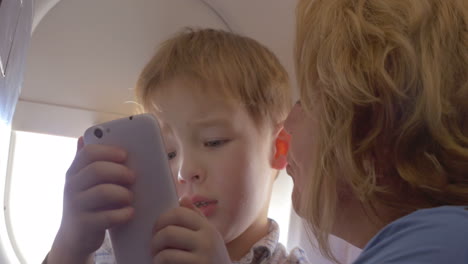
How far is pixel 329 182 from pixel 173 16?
68cm

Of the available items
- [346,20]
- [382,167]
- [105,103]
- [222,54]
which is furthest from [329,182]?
[105,103]

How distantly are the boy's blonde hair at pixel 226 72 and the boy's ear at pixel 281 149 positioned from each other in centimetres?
3

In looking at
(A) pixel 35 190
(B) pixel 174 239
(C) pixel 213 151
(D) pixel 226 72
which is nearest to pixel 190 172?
(C) pixel 213 151

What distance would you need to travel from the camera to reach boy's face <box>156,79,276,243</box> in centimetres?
85

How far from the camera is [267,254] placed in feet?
3.12

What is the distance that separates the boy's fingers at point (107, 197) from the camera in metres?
0.58

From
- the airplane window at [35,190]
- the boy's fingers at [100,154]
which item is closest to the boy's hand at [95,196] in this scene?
the boy's fingers at [100,154]

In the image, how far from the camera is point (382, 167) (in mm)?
563

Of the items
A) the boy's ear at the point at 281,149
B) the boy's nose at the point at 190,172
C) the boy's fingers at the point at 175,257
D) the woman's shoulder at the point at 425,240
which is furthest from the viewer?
the boy's ear at the point at 281,149

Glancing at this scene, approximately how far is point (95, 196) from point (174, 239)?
0.35 ft

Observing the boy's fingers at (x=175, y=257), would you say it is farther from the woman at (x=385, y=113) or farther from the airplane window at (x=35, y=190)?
the airplane window at (x=35, y=190)

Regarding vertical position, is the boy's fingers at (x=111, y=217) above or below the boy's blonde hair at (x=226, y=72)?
below

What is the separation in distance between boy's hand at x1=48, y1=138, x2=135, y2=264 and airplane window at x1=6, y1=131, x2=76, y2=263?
0.43 meters

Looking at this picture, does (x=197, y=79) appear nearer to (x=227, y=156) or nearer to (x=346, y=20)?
(x=227, y=156)
